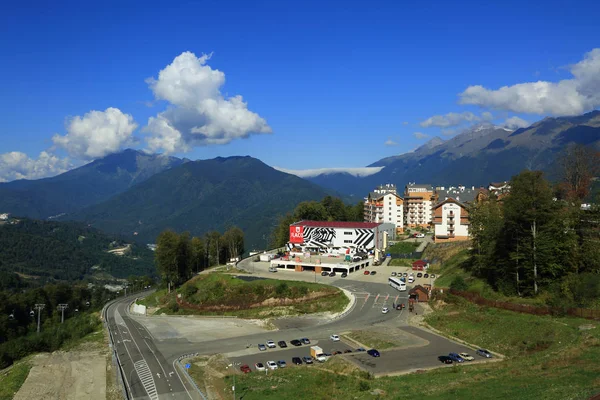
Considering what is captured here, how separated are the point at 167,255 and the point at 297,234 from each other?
91.9 feet

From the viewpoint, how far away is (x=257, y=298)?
75375 millimetres

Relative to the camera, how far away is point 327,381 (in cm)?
3725

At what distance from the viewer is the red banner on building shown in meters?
102

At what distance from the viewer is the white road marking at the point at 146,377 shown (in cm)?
4027

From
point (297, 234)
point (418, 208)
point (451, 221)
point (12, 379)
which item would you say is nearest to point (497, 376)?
point (12, 379)

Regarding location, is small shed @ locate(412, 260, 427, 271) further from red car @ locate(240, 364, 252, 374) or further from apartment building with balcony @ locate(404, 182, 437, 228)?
apartment building with balcony @ locate(404, 182, 437, 228)

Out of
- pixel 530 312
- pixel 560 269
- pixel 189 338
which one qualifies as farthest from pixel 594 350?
pixel 189 338

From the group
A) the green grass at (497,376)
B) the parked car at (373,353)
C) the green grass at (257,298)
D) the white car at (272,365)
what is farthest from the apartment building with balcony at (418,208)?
the white car at (272,365)

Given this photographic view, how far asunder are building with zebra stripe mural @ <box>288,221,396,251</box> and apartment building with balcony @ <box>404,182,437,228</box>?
31.7 m

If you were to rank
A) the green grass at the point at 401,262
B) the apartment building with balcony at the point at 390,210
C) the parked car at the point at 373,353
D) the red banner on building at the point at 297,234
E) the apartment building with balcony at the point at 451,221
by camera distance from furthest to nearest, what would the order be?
the apartment building with balcony at the point at 390,210 → the red banner on building at the point at 297,234 → the apartment building with balcony at the point at 451,221 → the green grass at the point at 401,262 → the parked car at the point at 373,353

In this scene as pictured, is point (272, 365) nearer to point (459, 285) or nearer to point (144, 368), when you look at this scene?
→ point (144, 368)

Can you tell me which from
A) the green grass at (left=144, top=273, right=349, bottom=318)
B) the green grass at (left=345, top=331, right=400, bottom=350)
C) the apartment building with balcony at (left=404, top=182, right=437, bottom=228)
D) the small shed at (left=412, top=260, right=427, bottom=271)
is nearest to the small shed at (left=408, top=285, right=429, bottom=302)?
the green grass at (left=144, top=273, right=349, bottom=318)

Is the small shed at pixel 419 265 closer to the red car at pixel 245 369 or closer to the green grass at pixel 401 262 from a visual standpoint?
the green grass at pixel 401 262

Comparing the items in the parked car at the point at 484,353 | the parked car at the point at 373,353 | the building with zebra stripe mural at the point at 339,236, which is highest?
the building with zebra stripe mural at the point at 339,236
